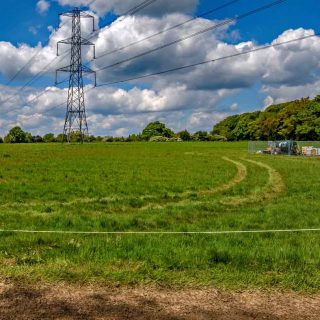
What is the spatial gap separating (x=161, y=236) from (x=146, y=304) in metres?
5.01

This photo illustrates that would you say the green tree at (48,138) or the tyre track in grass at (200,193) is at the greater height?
the green tree at (48,138)

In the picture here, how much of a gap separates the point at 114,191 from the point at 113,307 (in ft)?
55.3

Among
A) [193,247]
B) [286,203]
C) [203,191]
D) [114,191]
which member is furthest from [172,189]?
[193,247]

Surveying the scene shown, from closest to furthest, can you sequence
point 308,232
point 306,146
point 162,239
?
point 162,239 < point 308,232 < point 306,146

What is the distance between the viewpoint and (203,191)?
984 inches

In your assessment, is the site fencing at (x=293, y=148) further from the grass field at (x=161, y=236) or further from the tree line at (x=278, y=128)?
the grass field at (x=161, y=236)

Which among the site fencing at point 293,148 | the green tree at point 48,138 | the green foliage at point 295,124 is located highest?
the green foliage at point 295,124

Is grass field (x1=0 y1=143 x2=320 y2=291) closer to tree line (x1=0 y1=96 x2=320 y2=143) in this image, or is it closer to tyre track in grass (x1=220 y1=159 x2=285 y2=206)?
tyre track in grass (x1=220 y1=159 x2=285 y2=206)

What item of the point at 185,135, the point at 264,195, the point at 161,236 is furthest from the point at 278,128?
the point at 161,236

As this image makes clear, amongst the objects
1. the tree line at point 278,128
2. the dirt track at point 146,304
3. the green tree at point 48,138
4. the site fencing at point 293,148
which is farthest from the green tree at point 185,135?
the dirt track at point 146,304

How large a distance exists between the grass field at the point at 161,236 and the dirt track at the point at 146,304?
43 centimetres

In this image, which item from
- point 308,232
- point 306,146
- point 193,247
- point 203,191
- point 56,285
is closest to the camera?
point 56,285

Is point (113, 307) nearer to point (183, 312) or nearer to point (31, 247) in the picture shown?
point (183, 312)

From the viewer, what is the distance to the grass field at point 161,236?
26.2 ft
